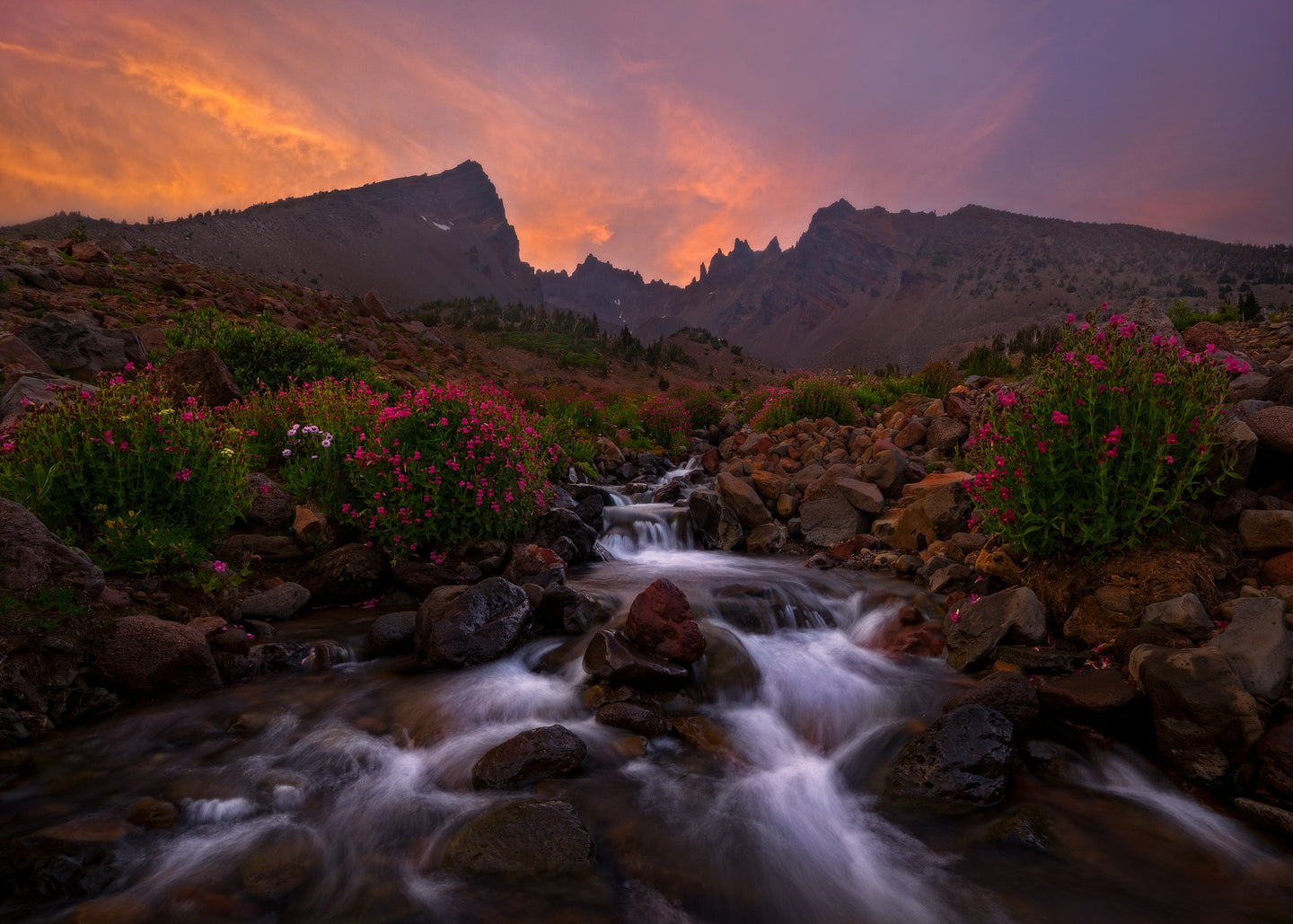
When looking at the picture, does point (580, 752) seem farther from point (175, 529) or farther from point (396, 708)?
point (175, 529)

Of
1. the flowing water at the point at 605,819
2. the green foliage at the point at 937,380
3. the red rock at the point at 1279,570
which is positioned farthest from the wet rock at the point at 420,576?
the green foliage at the point at 937,380

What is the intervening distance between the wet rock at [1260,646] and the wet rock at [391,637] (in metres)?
7.12

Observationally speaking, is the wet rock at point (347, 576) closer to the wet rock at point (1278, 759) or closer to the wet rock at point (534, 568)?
the wet rock at point (534, 568)

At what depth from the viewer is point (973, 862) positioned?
12.1 ft

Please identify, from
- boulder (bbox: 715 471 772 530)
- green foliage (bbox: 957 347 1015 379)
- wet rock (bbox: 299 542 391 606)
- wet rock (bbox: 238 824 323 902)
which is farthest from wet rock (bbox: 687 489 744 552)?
green foliage (bbox: 957 347 1015 379)

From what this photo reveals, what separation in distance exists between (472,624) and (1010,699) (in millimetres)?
4974

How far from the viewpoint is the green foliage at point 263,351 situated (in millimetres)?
13750

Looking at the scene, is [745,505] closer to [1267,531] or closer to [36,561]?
[1267,531]

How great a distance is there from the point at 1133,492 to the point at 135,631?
8.85 m

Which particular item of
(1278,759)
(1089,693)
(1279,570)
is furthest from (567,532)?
(1279,570)

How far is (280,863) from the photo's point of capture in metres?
3.55

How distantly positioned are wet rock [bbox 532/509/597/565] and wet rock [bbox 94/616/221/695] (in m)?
4.52

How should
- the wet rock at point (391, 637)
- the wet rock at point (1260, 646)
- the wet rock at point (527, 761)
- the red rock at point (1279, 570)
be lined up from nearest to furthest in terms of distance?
1. the wet rock at point (1260, 646)
2. the wet rock at point (527, 761)
3. the red rock at point (1279, 570)
4. the wet rock at point (391, 637)

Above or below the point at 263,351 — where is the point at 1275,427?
below
